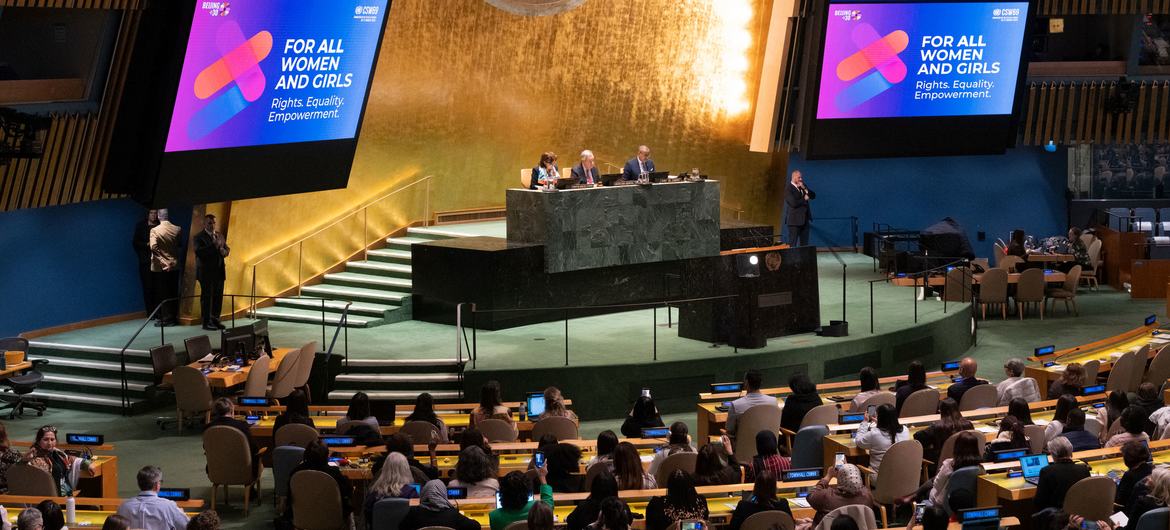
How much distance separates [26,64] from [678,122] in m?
9.85

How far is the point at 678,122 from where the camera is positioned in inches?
890

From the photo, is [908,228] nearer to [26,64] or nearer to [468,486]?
[26,64]

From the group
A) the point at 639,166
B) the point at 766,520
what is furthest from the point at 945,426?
the point at 639,166

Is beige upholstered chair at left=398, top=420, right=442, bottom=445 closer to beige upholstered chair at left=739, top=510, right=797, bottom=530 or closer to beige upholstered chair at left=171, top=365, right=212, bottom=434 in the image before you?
beige upholstered chair at left=739, top=510, right=797, bottom=530

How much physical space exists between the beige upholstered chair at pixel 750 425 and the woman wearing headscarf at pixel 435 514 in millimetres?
3764

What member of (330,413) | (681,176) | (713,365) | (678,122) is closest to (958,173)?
(678,122)

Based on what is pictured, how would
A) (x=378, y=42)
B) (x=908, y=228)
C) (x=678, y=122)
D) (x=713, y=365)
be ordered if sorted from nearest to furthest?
(x=713, y=365)
(x=378, y=42)
(x=678, y=122)
(x=908, y=228)

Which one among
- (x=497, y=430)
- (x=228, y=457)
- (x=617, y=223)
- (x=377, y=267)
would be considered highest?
(x=617, y=223)

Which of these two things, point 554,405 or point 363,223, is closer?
point 554,405

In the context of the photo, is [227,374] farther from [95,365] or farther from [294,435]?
[294,435]

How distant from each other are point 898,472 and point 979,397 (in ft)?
7.96

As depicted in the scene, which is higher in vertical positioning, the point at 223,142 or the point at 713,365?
the point at 223,142

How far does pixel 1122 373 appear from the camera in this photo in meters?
13.4

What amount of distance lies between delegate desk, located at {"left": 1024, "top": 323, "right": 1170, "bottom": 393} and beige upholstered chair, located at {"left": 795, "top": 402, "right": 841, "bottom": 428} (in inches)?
132
